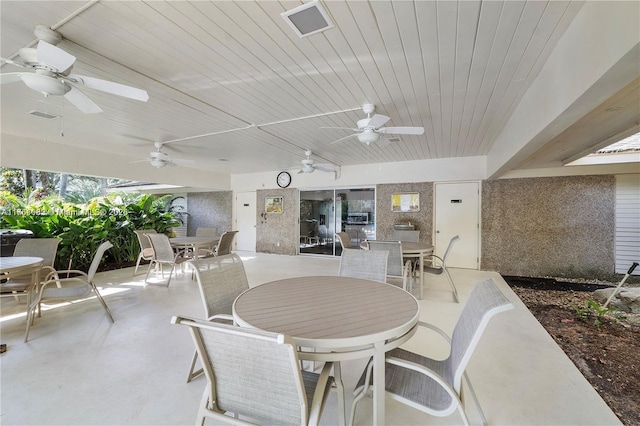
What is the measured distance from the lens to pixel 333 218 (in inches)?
299

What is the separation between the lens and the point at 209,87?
109 inches

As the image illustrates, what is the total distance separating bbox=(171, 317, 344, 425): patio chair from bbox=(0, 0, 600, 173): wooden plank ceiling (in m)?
1.94

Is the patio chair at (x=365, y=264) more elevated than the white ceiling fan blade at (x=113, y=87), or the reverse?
the white ceiling fan blade at (x=113, y=87)

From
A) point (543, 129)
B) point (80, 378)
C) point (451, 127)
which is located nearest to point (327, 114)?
point (451, 127)

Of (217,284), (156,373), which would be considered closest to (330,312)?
(217,284)

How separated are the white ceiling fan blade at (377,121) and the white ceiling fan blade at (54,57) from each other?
8.45 ft

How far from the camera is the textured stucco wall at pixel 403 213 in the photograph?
20.7 ft

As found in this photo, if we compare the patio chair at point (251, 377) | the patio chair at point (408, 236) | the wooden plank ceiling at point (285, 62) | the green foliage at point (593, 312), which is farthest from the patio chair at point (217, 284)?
the green foliage at point (593, 312)

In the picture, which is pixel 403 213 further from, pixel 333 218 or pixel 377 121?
pixel 377 121

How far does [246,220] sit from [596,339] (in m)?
8.16

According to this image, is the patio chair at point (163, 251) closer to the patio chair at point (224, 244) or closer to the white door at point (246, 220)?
the patio chair at point (224, 244)

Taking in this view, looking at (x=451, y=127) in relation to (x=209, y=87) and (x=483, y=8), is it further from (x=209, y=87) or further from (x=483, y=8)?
(x=209, y=87)

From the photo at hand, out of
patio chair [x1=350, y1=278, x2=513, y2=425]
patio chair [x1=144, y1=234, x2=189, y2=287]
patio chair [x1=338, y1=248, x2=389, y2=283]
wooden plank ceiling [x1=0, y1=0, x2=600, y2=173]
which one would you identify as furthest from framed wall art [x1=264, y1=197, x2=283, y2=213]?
patio chair [x1=350, y1=278, x2=513, y2=425]

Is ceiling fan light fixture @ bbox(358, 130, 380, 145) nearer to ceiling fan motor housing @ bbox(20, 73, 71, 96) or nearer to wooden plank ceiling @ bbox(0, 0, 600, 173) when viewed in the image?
wooden plank ceiling @ bbox(0, 0, 600, 173)
